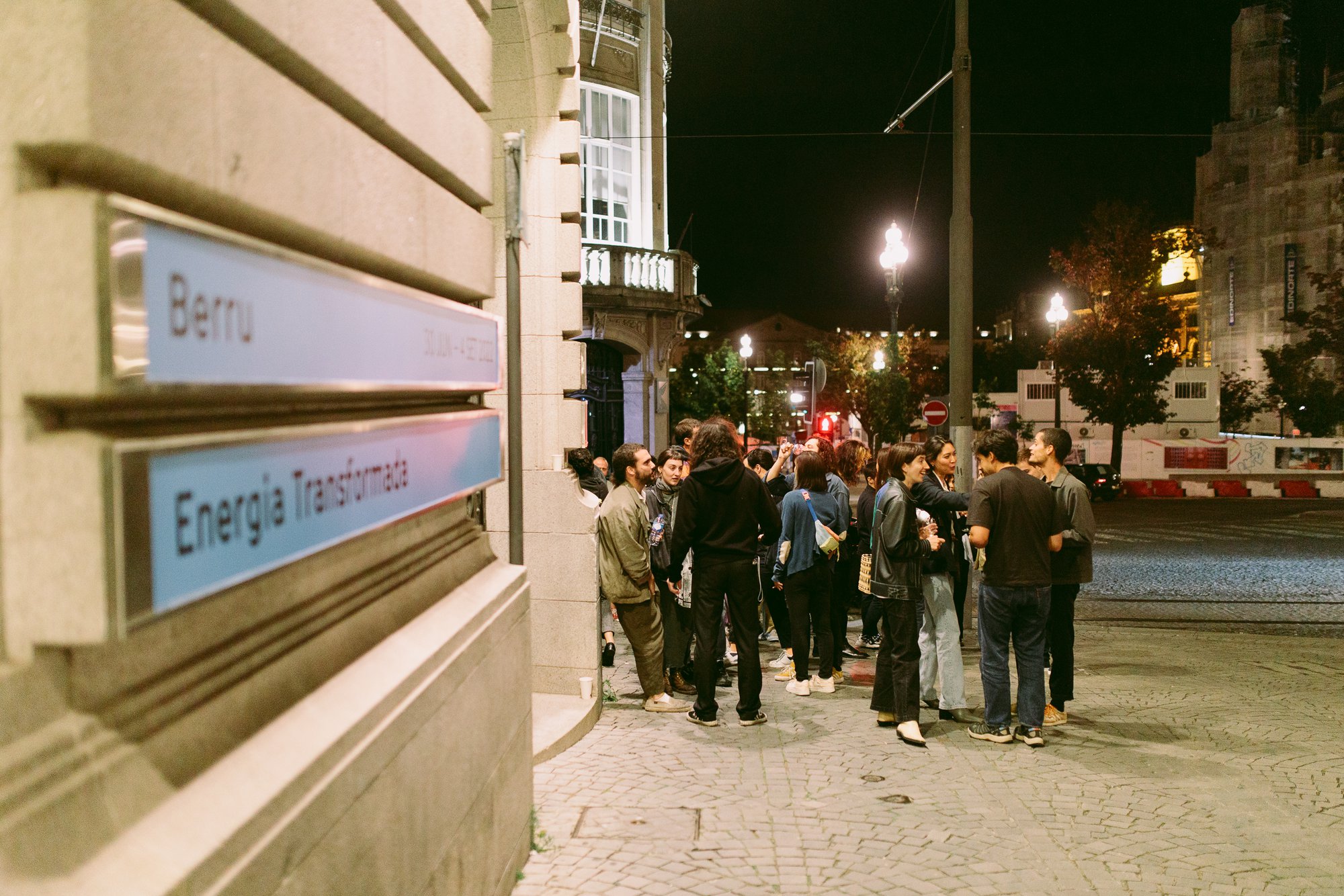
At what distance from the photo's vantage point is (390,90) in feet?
11.5

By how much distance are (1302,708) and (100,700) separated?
825 centimetres

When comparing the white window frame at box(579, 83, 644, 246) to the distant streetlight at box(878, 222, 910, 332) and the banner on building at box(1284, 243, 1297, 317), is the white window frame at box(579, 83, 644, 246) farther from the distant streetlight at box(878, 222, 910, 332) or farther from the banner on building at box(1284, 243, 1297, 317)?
the banner on building at box(1284, 243, 1297, 317)

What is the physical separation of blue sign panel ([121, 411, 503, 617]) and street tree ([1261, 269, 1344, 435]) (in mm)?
57888

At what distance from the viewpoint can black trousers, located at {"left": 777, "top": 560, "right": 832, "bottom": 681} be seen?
8.56 meters

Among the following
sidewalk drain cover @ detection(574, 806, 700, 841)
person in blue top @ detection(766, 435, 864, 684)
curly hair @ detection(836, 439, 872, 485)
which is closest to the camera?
sidewalk drain cover @ detection(574, 806, 700, 841)

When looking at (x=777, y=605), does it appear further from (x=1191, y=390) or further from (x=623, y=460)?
(x=1191, y=390)

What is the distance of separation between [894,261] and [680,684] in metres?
15.1

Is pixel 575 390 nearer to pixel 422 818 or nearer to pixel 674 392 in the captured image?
pixel 422 818

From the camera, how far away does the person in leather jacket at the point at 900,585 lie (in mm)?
7055

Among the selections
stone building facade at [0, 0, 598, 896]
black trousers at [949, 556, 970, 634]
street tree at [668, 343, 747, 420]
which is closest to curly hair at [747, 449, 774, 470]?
black trousers at [949, 556, 970, 634]

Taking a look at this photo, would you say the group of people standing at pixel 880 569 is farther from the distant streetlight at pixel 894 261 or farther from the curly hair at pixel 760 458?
the distant streetlight at pixel 894 261

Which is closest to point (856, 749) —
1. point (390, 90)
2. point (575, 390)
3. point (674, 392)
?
point (575, 390)

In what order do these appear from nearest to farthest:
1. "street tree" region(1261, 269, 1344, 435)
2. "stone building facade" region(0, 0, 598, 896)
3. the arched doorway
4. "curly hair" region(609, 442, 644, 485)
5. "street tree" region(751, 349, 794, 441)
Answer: "stone building facade" region(0, 0, 598, 896) → "curly hair" region(609, 442, 644, 485) → the arched doorway → "street tree" region(1261, 269, 1344, 435) → "street tree" region(751, 349, 794, 441)

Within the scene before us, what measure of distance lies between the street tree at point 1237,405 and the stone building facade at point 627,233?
5332cm
